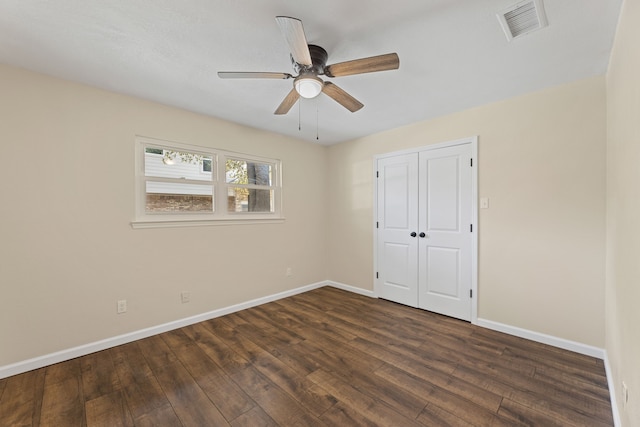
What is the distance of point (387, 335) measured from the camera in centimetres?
276

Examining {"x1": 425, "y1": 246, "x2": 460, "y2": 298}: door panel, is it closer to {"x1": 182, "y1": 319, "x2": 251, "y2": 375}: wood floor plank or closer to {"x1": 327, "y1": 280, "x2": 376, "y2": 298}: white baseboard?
{"x1": 327, "y1": 280, "x2": 376, "y2": 298}: white baseboard

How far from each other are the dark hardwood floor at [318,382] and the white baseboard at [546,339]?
0.08 metres

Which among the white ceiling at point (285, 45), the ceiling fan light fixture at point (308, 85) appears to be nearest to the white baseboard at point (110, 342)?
the white ceiling at point (285, 45)

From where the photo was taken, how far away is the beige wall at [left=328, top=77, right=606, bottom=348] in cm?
231

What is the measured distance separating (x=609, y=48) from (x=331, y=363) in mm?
3209

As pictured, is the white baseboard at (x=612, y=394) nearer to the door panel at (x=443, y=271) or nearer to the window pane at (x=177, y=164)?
the door panel at (x=443, y=271)

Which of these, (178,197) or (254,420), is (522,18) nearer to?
(254,420)

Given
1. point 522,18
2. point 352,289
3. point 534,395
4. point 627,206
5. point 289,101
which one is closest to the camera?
point 627,206

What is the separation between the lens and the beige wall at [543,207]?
231 centimetres

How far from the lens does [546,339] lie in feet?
8.27

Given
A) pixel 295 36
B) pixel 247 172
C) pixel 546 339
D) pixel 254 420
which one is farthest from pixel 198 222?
pixel 546 339

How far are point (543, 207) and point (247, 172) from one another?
3.47 metres

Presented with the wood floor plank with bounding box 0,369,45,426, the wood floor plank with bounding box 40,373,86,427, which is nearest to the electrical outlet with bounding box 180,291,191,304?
the wood floor plank with bounding box 40,373,86,427

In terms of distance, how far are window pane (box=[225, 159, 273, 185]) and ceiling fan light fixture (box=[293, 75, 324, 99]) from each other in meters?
1.93
